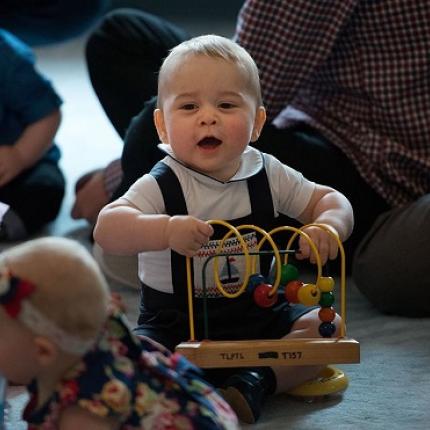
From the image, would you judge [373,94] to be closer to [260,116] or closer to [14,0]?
[260,116]

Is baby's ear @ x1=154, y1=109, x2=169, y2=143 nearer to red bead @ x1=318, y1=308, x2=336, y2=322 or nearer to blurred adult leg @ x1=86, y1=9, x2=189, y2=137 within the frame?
red bead @ x1=318, y1=308, x2=336, y2=322

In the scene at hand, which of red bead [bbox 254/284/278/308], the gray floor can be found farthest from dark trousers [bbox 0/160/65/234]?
red bead [bbox 254/284/278/308]

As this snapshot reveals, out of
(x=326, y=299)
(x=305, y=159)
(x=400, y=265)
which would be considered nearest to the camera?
(x=326, y=299)

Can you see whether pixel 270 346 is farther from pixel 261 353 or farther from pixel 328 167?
pixel 328 167

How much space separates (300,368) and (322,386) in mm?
43

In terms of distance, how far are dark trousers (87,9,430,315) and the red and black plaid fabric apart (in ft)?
0.13

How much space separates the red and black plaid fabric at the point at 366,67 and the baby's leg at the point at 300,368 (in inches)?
19.4

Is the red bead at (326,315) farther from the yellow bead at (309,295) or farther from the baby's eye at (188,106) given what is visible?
the baby's eye at (188,106)

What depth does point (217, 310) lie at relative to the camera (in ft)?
4.58

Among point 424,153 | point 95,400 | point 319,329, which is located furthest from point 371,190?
point 95,400

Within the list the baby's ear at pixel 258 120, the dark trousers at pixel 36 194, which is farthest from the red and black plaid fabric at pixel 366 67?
the dark trousers at pixel 36 194

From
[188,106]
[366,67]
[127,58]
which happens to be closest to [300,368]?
[188,106]

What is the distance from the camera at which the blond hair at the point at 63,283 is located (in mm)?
987

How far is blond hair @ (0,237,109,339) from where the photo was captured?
0.99m
